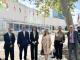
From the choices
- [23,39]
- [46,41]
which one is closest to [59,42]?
[46,41]

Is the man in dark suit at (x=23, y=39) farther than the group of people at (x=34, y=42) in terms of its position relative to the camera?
Yes

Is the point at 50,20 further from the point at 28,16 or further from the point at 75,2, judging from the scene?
the point at 75,2

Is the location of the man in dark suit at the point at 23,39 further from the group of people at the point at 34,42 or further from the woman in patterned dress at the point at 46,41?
the woman in patterned dress at the point at 46,41

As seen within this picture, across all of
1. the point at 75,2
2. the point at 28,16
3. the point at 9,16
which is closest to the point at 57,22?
the point at 28,16

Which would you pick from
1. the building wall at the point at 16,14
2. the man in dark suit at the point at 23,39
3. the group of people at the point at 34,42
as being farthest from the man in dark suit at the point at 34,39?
the building wall at the point at 16,14

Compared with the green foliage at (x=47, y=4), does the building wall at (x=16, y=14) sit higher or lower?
lower

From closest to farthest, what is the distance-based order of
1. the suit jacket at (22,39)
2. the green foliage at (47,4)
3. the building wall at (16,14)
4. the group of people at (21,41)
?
the group of people at (21,41)
the suit jacket at (22,39)
the green foliage at (47,4)
the building wall at (16,14)

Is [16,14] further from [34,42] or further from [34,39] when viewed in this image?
[34,39]

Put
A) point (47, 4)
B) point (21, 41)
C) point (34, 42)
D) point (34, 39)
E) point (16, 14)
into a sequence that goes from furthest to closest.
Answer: point (16, 14)
point (47, 4)
point (34, 42)
point (34, 39)
point (21, 41)

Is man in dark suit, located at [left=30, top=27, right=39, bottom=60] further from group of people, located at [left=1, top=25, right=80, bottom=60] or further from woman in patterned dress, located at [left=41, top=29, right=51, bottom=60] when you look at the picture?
woman in patterned dress, located at [left=41, top=29, right=51, bottom=60]

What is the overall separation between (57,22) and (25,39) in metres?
101

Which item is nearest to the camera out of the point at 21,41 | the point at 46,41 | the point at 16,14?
the point at 21,41

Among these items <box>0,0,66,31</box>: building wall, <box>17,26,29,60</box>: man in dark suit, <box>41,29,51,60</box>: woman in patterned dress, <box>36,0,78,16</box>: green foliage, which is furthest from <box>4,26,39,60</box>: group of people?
<box>0,0,66,31</box>: building wall

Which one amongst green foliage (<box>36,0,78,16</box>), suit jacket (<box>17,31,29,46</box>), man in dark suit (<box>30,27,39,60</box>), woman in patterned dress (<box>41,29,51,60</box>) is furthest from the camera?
green foliage (<box>36,0,78,16</box>)
